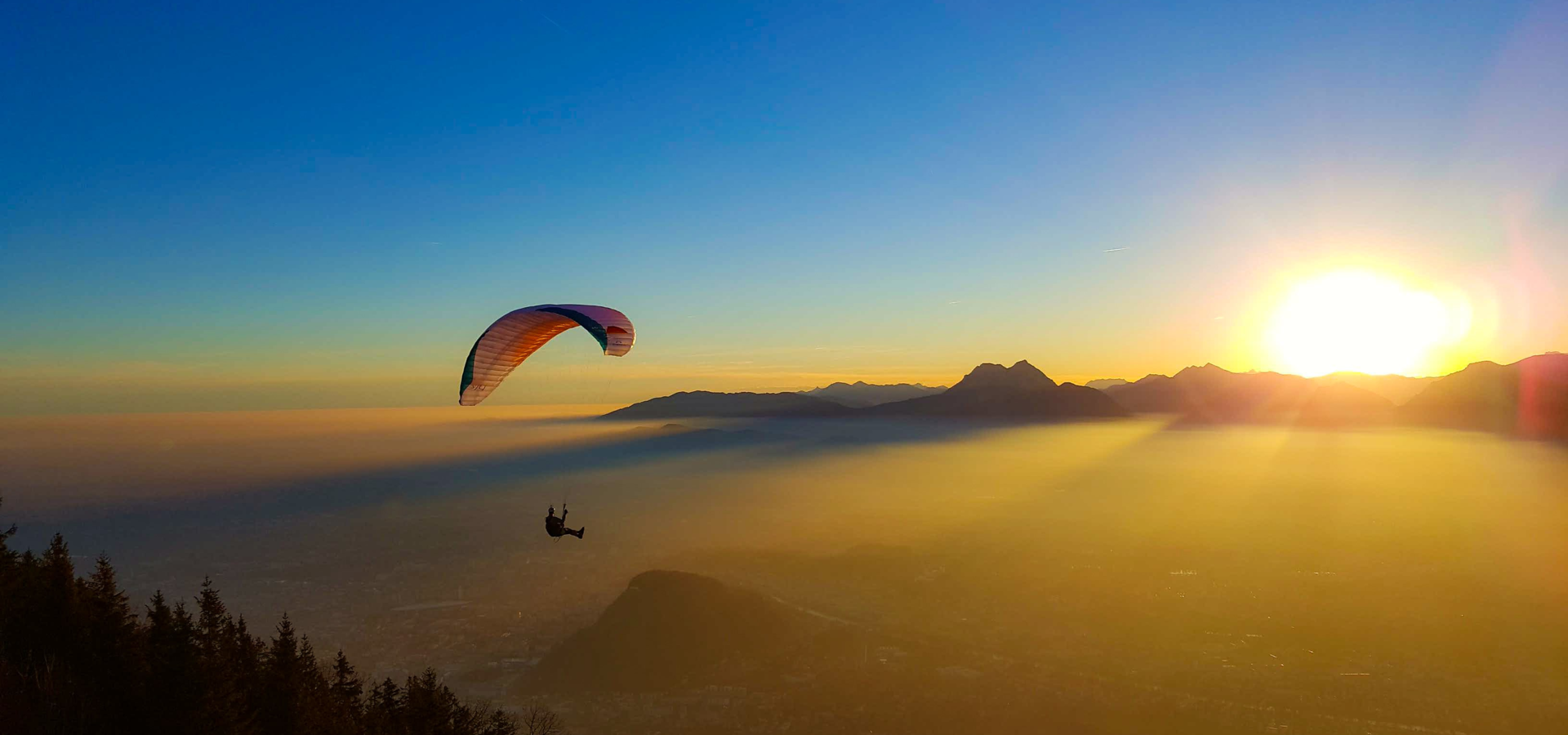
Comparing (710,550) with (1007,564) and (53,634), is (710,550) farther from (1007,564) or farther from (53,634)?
(53,634)

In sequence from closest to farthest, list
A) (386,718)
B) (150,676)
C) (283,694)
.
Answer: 1. (150,676)
2. (283,694)
3. (386,718)

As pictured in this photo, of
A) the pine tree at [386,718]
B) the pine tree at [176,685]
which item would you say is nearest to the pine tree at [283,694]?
the pine tree at [386,718]

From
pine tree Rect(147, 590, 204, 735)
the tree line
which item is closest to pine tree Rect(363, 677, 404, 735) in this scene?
the tree line

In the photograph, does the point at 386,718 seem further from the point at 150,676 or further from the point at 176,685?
the point at 176,685

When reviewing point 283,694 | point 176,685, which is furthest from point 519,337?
point 176,685

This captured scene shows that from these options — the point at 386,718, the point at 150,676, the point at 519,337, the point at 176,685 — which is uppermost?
the point at 519,337

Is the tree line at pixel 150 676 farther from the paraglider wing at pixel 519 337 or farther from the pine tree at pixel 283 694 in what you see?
the paraglider wing at pixel 519 337
